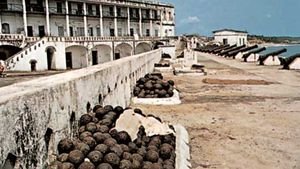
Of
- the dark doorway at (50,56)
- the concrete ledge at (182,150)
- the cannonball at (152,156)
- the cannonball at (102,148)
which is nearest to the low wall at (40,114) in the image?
the cannonball at (102,148)

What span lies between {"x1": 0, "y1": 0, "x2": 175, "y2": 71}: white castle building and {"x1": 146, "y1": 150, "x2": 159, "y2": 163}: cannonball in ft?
110

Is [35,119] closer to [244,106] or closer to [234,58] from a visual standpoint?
[244,106]

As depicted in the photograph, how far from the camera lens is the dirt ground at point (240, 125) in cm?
841

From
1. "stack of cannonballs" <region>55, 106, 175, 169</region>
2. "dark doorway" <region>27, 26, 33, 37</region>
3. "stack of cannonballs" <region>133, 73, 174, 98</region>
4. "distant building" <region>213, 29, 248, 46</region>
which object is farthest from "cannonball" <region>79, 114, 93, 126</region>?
"distant building" <region>213, 29, 248, 46</region>

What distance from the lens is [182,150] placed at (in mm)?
8469

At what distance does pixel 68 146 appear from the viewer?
6.31 metres

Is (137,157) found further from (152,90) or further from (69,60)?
(69,60)

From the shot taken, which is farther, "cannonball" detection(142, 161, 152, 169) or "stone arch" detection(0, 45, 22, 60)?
"stone arch" detection(0, 45, 22, 60)

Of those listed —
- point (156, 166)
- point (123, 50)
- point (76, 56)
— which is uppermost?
point (123, 50)

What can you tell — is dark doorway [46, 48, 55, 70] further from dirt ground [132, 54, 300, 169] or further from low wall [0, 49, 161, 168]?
low wall [0, 49, 161, 168]

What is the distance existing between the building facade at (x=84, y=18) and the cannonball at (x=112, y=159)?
43.8 metres

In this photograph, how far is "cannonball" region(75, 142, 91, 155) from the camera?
6.21 metres

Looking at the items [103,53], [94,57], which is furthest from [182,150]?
[103,53]

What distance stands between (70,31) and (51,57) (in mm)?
10025
